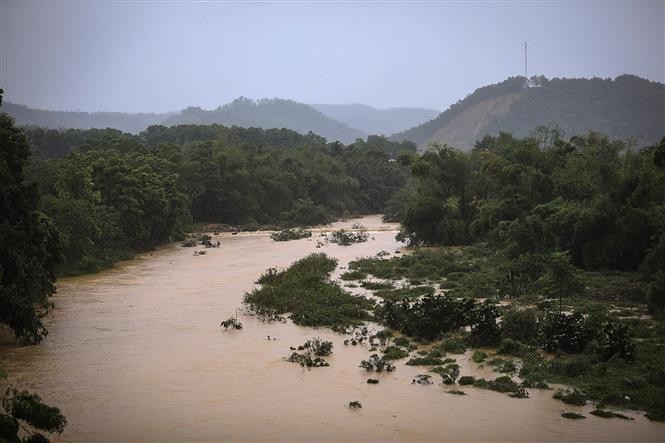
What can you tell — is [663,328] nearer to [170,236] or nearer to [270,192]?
[170,236]

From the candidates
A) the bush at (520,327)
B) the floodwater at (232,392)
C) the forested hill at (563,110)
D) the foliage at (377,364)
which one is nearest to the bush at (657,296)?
the bush at (520,327)

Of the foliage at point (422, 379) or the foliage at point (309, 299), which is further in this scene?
the foliage at point (309, 299)

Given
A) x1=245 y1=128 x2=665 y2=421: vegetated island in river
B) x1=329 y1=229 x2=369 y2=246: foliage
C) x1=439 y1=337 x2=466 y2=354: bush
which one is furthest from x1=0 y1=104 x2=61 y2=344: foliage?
x1=329 y1=229 x2=369 y2=246: foliage

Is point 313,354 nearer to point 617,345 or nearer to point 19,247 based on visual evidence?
point 617,345

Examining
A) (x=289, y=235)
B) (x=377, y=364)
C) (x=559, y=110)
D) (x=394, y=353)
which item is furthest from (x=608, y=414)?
(x=559, y=110)

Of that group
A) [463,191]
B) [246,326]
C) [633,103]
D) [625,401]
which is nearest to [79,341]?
[246,326]

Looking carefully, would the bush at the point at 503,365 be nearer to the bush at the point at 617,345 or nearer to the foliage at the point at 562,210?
the bush at the point at 617,345
